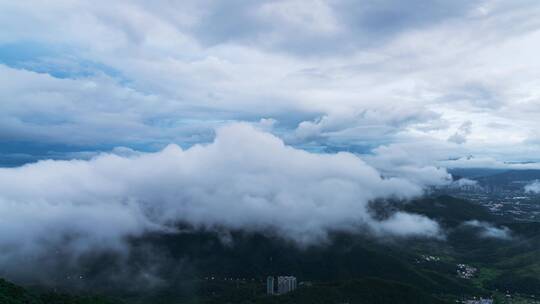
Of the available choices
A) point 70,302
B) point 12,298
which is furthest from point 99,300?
point 12,298

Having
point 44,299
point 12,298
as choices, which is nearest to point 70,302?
point 44,299

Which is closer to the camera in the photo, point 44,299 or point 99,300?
point 44,299

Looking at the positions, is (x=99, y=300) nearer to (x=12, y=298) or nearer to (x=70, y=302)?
(x=70, y=302)

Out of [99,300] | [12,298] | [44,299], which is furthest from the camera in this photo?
[99,300]

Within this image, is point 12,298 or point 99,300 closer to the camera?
point 12,298

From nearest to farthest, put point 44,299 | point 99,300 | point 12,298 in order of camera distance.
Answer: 1. point 12,298
2. point 44,299
3. point 99,300

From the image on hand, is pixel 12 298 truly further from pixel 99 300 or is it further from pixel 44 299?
pixel 99 300

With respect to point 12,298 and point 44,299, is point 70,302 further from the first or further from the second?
point 12,298

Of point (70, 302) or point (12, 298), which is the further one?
point (70, 302)
